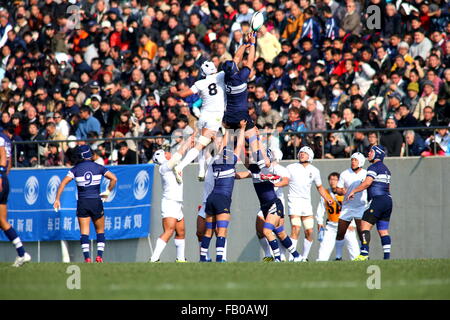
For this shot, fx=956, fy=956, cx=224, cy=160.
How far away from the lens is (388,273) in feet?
44.0

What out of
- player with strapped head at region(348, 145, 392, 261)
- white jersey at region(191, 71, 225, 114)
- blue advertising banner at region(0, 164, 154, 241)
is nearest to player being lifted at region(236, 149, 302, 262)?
white jersey at region(191, 71, 225, 114)

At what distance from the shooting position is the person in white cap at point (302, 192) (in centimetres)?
2044

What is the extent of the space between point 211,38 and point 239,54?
926cm

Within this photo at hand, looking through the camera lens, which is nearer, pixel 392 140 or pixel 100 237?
pixel 100 237

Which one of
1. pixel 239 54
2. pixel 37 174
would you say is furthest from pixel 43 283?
pixel 37 174

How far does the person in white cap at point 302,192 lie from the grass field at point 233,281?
5246 millimetres

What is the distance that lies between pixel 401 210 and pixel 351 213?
7.72 feet

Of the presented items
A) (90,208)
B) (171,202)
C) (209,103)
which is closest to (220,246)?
(209,103)

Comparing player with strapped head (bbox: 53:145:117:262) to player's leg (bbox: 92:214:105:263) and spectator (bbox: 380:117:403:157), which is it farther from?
spectator (bbox: 380:117:403:157)

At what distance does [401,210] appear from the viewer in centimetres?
2156

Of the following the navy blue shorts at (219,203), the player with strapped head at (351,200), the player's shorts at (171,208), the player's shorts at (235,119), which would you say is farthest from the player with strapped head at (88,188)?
the player with strapped head at (351,200)

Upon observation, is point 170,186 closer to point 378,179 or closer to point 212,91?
point 212,91

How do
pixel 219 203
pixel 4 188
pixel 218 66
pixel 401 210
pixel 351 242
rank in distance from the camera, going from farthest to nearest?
1. pixel 218 66
2. pixel 401 210
3. pixel 351 242
4. pixel 219 203
5. pixel 4 188
